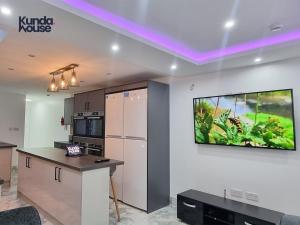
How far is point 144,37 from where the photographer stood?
2.46 m

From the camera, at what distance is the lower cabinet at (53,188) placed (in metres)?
2.58

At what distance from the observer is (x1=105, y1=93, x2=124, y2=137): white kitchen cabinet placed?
157 inches

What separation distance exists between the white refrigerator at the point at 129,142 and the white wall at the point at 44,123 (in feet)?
11.8

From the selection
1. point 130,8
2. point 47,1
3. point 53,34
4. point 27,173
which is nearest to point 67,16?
point 47,1

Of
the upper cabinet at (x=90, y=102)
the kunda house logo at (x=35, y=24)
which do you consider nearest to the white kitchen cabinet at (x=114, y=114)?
the upper cabinet at (x=90, y=102)

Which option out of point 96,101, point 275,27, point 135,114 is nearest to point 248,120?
point 275,27

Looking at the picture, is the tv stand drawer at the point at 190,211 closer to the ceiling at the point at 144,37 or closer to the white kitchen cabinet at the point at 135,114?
the white kitchen cabinet at the point at 135,114

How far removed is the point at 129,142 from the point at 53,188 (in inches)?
55.1

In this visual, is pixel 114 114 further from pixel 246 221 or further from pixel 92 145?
pixel 246 221

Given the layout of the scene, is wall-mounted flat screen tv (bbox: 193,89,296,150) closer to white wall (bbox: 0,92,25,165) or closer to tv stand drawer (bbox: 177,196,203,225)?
tv stand drawer (bbox: 177,196,203,225)

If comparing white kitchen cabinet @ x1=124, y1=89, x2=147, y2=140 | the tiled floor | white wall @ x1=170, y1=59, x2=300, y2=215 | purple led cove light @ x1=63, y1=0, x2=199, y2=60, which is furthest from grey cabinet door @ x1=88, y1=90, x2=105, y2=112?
purple led cove light @ x1=63, y1=0, x2=199, y2=60

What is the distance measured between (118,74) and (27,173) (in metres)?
2.39

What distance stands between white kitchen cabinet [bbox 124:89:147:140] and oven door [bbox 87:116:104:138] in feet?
2.46

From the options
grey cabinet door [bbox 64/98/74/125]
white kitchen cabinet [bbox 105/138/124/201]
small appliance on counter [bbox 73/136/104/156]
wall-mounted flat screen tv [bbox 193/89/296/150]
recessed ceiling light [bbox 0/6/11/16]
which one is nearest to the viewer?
recessed ceiling light [bbox 0/6/11/16]
